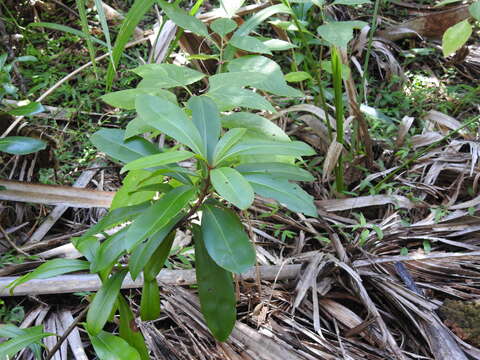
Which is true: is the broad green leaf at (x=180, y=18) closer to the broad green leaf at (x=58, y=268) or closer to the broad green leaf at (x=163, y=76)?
the broad green leaf at (x=163, y=76)

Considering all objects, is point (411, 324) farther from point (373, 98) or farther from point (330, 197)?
point (373, 98)

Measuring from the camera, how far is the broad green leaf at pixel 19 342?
0.99m

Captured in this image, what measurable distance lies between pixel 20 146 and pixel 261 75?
871 mm

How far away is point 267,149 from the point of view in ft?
3.15

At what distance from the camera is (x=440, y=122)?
2.06 meters

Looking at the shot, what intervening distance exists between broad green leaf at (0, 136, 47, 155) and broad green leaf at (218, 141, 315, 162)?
34.3 inches

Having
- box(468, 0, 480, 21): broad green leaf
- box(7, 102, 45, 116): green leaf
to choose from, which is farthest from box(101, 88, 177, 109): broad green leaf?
box(468, 0, 480, 21): broad green leaf

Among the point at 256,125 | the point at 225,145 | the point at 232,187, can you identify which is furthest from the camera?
the point at 256,125

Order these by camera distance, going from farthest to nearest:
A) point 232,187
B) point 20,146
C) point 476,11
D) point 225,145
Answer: point 20,146
point 476,11
point 225,145
point 232,187

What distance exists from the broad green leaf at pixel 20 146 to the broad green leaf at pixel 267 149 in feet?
2.86

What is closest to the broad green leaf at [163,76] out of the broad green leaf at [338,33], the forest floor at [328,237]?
the broad green leaf at [338,33]

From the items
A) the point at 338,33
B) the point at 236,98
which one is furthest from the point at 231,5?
the point at 236,98

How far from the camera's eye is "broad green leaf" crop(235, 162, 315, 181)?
1.03 meters

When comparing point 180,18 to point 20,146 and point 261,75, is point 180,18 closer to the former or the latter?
point 261,75
